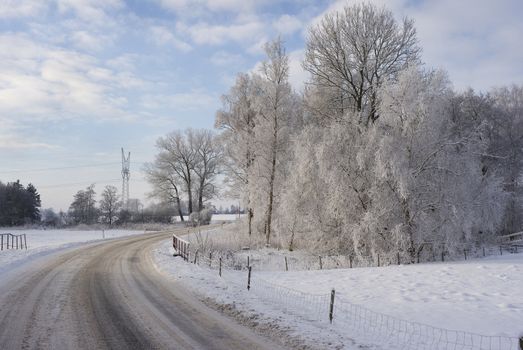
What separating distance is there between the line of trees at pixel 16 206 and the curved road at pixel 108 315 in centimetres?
6128

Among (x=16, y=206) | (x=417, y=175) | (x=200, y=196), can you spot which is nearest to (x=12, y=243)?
(x=417, y=175)

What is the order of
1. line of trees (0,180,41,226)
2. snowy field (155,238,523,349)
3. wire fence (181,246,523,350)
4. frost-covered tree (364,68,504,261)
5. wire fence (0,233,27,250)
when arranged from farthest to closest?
line of trees (0,180,41,226)
wire fence (0,233,27,250)
frost-covered tree (364,68,504,261)
snowy field (155,238,523,349)
wire fence (181,246,523,350)

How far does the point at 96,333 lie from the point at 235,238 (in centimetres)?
2380

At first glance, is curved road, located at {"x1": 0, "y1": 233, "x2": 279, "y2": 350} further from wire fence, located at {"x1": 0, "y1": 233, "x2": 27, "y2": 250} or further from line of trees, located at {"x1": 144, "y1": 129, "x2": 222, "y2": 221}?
line of trees, located at {"x1": 144, "y1": 129, "x2": 222, "y2": 221}

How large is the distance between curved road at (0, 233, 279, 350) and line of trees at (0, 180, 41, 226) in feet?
201

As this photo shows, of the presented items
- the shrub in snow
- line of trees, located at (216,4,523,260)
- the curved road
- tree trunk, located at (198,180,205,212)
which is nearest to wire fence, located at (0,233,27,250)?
the curved road

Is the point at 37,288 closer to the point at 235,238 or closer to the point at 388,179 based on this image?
the point at 388,179

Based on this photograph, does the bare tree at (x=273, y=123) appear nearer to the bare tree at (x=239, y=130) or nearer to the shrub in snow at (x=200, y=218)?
the bare tree at (x=239, y=130)

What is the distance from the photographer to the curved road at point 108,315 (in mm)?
7891

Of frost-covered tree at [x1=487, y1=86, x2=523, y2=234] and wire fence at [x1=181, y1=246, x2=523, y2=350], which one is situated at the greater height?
frost-covered tree at [x1=487, y1=86, x2=523, y2=234]

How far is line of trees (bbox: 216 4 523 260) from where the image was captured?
2116 cm

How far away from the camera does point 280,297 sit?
12.8 m

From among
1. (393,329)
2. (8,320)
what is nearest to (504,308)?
(393,329)

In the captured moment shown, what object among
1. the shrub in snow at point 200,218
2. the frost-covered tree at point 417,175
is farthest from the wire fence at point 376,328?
the shrub in snow at point 200,218
